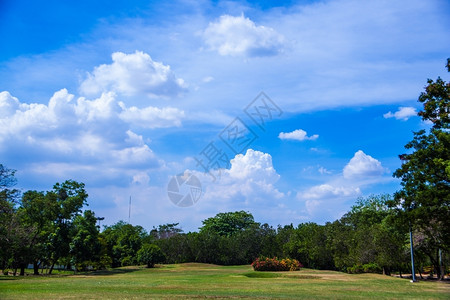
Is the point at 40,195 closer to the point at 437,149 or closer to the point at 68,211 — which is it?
the point at 68,211

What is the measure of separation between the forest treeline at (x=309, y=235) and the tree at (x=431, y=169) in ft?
0.22

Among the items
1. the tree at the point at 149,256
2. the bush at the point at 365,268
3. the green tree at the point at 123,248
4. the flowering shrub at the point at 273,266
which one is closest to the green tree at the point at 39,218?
the tree at the point at 149,256

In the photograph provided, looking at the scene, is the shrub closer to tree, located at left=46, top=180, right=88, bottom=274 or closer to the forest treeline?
the forest treeline

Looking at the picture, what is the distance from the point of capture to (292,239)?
6128cm

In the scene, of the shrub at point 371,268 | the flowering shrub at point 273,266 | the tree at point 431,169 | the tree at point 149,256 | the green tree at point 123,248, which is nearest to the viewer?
the tree at point 431,169

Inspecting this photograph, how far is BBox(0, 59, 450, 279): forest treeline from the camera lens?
2991 centimetres

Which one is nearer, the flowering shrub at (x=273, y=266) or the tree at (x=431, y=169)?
the tree at (x=431, y=169)

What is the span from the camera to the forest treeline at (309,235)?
98.1ft

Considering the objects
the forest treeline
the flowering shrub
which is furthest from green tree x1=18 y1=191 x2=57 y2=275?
the flowering shrub

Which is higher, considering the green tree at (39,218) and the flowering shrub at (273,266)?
the green tree at (39,218)

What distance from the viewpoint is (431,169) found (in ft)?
98.5

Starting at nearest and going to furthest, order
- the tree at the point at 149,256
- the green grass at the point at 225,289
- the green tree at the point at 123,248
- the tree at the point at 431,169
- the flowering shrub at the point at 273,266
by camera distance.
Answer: the green grass at the point at 225,289
the tree at the point at 431,169
the flowering shrub at the point at 273,266
the tree at the point at 149,256
the green tree at the point at 123,248

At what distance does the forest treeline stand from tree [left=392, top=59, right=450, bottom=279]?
66 mm

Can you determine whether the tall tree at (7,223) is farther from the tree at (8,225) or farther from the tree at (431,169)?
the tree at (431,169)
